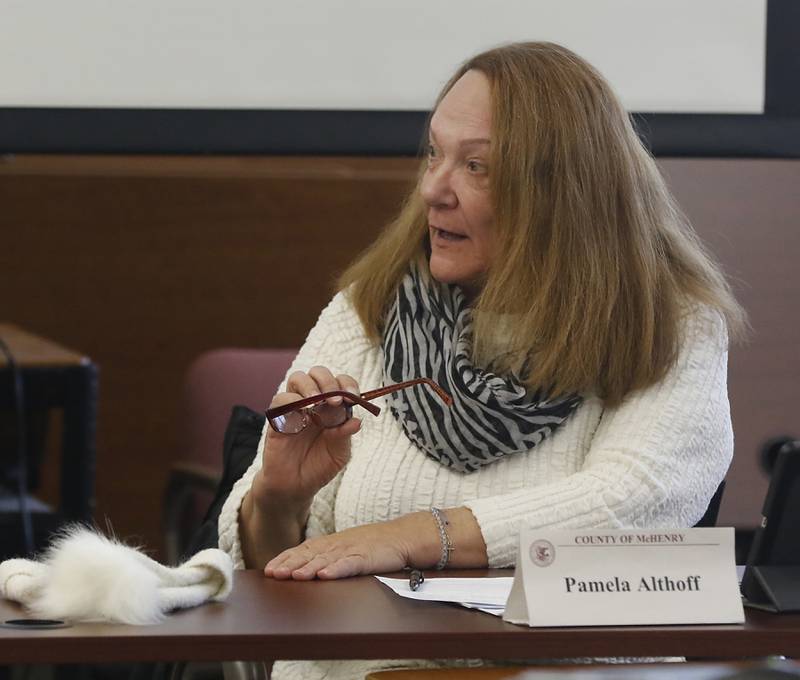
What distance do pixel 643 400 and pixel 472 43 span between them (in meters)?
0.82

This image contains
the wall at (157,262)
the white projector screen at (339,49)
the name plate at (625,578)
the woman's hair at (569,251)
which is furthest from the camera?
the wall at (157,262)

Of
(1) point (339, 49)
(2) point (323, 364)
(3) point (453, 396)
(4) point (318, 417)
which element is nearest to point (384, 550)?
(4) point (318, 417)

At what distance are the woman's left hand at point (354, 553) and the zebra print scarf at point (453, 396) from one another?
0.61 feet

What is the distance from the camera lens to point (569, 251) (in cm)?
170

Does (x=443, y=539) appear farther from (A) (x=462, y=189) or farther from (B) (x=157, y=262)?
(B) (x=157, y=262)

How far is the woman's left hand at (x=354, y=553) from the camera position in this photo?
4.28 ft

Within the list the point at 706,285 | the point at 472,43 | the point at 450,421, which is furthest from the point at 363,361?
the point at 472,43

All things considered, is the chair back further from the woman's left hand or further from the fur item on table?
the fur item on table

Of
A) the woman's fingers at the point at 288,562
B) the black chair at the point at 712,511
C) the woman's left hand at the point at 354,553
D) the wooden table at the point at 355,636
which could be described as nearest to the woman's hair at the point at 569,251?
the black chair at the point at 712,511

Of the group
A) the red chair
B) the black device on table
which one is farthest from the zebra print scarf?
the red chair

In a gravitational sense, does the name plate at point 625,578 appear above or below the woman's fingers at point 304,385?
below

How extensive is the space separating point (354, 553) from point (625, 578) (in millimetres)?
323

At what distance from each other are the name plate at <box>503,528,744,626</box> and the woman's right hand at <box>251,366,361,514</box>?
1.18 feet

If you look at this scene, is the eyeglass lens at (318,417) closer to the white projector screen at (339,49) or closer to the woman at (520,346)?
the woman at (520,346)
